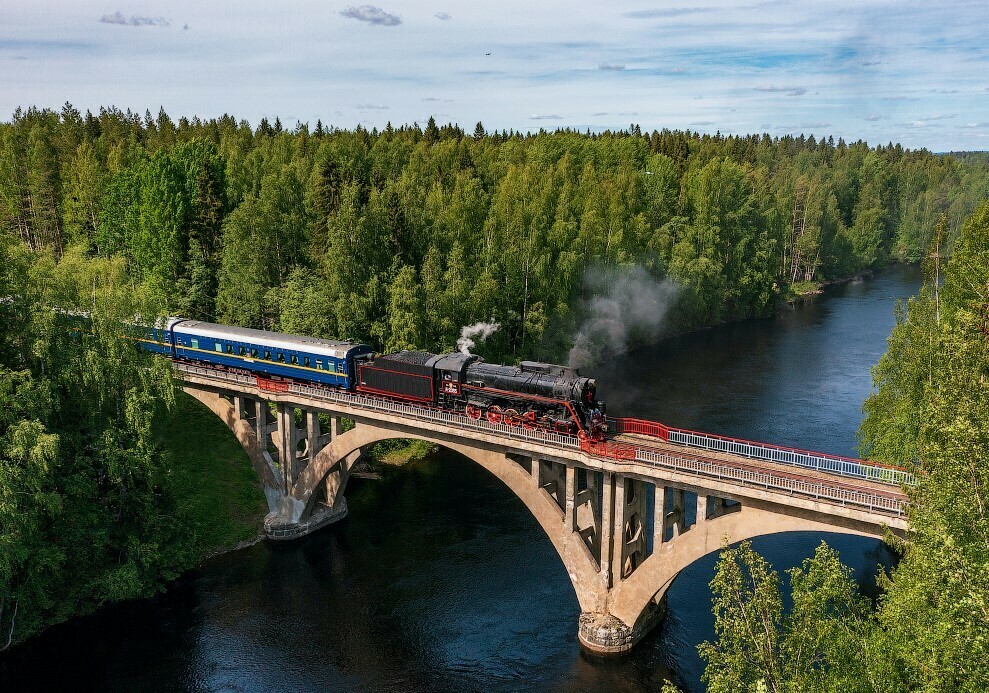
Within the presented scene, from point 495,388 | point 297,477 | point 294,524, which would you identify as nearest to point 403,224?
point 297,477

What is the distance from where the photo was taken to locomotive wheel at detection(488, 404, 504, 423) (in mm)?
39062

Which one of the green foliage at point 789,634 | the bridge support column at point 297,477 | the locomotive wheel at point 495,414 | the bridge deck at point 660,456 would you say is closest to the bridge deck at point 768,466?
the bridge deck at point 660,456

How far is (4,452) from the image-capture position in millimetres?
33750

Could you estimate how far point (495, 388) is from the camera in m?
39.5

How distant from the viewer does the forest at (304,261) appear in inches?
1459

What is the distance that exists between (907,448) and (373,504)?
3093 cm

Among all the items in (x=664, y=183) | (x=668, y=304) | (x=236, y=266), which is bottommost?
(x=668, y=304)

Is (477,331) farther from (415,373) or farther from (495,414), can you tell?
(495,414)

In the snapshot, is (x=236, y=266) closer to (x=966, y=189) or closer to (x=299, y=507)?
(x=299, y=507)

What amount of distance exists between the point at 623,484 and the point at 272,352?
989 inches

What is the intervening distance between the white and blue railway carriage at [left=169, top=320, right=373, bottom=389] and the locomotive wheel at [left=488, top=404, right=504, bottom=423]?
1007cm

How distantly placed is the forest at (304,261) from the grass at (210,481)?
0.83m

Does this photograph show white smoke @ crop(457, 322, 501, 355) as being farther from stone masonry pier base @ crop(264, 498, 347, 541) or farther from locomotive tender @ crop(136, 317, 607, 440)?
stone masonry pier base @ crop(264, 498, 347, 541)

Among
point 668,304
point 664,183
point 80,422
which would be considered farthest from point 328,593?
point 664,183
